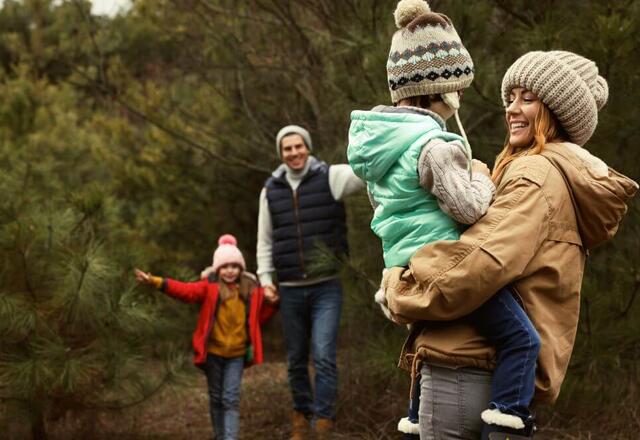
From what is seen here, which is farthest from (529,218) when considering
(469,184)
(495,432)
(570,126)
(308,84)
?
(308,84)

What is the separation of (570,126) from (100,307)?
3.55m

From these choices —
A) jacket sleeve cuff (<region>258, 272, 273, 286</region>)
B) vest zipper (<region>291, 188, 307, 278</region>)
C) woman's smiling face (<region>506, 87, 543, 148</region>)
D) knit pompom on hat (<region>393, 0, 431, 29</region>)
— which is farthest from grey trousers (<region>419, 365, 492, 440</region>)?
jacket sleeve cuff (<region>258, 272, 273, 286</region>)

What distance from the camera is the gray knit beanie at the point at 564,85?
2527 mm

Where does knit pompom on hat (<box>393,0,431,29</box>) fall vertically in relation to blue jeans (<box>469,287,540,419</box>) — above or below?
above

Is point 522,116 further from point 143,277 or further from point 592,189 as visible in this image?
point 143,277

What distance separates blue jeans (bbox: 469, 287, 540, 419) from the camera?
7.68ft

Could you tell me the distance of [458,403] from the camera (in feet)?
7.96

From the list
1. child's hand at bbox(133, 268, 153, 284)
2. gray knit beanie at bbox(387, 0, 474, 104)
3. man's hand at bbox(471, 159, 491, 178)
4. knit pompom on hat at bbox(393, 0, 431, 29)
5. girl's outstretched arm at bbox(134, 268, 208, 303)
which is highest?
knit pompom on hat at bbox(393, 0, 431, 29)

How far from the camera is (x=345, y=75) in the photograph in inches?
231

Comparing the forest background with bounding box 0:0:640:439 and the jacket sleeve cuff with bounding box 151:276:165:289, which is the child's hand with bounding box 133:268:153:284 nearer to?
the jacket sleeve cuff with bounding box 151:276:165:289

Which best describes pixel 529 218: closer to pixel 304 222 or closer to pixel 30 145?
pixel 304 222

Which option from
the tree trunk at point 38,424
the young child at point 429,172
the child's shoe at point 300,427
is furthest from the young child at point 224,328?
the young child at point 429,172

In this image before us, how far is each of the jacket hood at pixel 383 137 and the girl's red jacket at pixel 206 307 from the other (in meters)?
3.04

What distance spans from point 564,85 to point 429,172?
1.52ft
